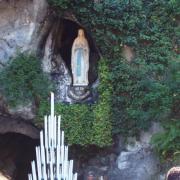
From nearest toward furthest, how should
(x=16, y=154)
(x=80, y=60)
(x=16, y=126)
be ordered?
(x=80, y=60) → (x=16, y=126) → (x=16, y=154)

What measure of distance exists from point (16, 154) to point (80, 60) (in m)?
2.93

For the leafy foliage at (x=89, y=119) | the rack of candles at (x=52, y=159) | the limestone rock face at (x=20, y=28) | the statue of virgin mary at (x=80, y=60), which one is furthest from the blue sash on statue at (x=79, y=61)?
the rack of candles at (x=52, y=159)

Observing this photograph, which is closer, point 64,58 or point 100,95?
point 100,95

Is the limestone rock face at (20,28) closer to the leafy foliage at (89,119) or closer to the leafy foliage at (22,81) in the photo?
the leafy foliage at (22,81)

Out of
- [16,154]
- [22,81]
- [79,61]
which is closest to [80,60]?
[79,61]

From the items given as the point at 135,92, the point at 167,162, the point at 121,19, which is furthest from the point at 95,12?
the point at 167,162

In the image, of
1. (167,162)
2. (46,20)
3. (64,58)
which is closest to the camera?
(167,162)

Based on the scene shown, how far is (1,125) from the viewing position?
302 inches

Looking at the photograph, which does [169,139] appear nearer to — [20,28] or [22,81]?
[22,81]

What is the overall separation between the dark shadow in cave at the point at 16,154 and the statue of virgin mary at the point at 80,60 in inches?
76.7

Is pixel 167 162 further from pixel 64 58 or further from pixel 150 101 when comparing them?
pixel 64 58

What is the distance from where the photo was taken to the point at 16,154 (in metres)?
9.04

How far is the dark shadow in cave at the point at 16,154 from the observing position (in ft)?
27.9

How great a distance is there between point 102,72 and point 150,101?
108cm
